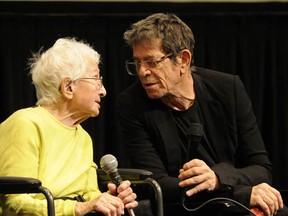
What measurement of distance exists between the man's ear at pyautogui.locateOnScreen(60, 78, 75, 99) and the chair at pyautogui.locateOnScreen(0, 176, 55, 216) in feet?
1.79

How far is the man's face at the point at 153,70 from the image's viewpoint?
3.21 m

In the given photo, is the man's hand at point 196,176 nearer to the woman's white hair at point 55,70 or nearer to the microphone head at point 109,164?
the microphone head at point 109,164

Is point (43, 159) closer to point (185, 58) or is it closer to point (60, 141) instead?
point (60, 141)

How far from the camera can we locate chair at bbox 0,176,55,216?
8.09 ft

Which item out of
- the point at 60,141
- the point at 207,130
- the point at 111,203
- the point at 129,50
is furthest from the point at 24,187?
the point at 129,50

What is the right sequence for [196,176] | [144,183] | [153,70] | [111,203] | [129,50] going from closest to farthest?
[111,203]
[196,176]
[144,183]
[153,70]
[129,50]

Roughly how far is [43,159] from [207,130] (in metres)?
0.78

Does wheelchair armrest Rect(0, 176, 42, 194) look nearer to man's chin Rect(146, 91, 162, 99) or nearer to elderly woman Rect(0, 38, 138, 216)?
elderly woman Rect(0, 38, 138, 216)

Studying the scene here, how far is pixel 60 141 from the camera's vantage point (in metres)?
2.91

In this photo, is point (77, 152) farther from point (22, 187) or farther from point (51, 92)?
point (22, 187)

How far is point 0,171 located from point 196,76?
103 centimetres

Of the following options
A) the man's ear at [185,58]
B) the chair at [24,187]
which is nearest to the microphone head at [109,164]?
the chair at [24,187]

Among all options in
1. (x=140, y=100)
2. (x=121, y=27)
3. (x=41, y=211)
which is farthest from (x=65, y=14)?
(x=41, y=211)

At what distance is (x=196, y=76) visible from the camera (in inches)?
133
